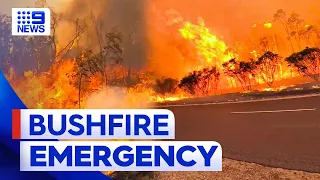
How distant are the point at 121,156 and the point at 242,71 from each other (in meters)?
1.07

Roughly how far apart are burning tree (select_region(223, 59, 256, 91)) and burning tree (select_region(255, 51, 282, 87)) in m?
0.06

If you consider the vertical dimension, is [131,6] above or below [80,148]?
above

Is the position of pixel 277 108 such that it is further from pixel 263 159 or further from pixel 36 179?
pixel 36 179

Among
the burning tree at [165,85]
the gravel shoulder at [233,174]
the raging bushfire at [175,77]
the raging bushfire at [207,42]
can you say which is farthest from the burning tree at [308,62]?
the burning tree at [165,85]

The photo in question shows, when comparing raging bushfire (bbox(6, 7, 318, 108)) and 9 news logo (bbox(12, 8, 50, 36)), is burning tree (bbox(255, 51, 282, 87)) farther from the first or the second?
9 news logo (bbox(12, 8, 50, 36))

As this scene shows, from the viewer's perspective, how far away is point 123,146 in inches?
129

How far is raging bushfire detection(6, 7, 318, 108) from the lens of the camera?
3.26m

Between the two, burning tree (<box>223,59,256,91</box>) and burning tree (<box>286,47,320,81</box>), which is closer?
burning tree (<box>286,47,320,81</box>)

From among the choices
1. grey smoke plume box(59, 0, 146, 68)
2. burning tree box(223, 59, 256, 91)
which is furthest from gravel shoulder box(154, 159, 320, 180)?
grey smoke plume box(59, 0, 146, 68)

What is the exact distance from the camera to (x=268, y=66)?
10.7ft

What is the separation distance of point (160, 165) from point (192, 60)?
2.61 ft

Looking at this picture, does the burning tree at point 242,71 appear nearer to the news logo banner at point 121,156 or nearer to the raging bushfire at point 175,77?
the raging bushfire at point 175,77

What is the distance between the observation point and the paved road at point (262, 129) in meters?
3.20

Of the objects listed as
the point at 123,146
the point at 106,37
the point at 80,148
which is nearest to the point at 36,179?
the point at 80,148
